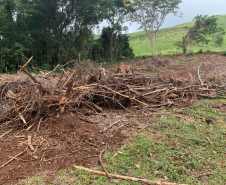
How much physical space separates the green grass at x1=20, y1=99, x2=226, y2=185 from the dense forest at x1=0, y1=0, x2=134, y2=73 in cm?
788

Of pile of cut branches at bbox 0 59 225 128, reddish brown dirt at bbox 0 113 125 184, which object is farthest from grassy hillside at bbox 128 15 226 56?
reddish brown dirt at bbox 0 113 125 184

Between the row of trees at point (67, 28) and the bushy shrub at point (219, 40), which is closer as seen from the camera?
the row of trees at point (67, 28)

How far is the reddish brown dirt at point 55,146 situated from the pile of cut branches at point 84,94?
13.9 inches

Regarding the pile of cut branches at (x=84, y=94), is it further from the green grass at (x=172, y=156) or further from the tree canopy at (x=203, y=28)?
the tree canopy at (x=203, y=28)

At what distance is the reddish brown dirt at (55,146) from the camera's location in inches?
102

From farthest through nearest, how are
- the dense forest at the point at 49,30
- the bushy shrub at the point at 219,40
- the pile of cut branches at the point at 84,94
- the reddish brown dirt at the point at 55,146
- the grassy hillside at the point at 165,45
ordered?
the grassy hillside at the point at 165,45 → the bushy shrub at the point at 219,40 → the dense forest at the point at 49,30 → the pile of cut branches at the point at 84,94 → the reddish brown dirt at the point at 55,146

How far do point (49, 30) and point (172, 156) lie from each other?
15923 millimetres

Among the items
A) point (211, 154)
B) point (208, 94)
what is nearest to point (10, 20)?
point (208, 94)

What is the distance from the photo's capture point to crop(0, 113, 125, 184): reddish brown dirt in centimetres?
258

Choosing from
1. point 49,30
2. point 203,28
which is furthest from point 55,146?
point 203,28

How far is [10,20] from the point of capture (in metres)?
12.3

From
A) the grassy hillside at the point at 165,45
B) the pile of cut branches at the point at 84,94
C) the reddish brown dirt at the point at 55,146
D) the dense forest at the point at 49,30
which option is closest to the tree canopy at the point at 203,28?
the grassy hillside at the point at 165,45

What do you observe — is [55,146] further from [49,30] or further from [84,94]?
[49,30]

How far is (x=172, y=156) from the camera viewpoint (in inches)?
115
